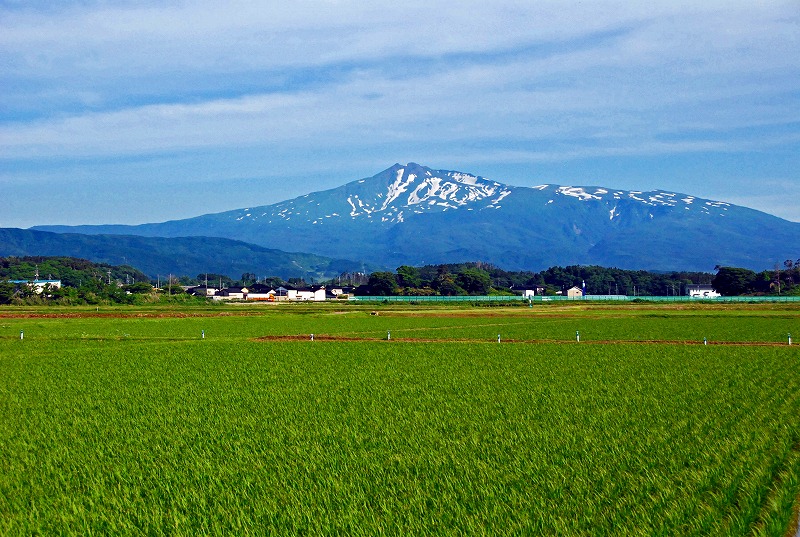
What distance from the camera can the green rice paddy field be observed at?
9555 millimetres

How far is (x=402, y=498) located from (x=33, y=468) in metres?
5.80

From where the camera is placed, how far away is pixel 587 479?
11219 mm

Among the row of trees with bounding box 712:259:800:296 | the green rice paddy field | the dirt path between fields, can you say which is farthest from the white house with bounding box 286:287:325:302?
the green rice paddy field

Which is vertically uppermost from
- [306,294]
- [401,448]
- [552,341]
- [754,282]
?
[754,282]

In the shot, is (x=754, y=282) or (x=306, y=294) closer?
(x=754, y=282)

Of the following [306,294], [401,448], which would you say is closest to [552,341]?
[401,448]

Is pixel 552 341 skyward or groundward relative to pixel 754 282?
groundward

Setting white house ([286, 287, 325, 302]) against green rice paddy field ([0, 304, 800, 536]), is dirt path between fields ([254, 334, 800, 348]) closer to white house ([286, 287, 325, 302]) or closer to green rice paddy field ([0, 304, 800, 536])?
green rice paddy field ([0, 304, 800, 536])

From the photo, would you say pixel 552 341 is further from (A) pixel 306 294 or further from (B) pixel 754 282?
(A) pixel 306 294

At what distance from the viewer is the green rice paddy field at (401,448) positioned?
955 cm

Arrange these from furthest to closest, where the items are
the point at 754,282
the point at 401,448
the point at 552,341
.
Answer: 1. the point at 754,282
2. the point at 552,341
3. the point at 401,448

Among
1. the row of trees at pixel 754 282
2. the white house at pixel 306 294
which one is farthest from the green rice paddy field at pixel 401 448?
the white house at pixel 306 294

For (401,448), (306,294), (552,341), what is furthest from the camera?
(306,294)

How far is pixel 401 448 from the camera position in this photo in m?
13.4
